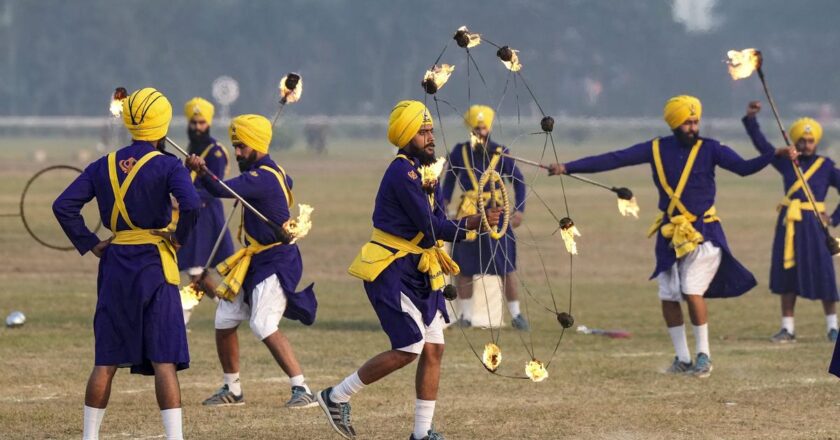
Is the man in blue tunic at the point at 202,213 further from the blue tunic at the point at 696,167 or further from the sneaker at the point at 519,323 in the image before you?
the blue tunic at the point at 696,167

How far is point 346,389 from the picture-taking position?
396 inches

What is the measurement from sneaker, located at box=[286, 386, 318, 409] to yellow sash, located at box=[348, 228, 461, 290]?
172 cm

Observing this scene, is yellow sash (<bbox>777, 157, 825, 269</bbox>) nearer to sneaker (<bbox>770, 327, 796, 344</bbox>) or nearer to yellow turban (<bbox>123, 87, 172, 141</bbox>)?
sneaker (<bbox>770, 327, 796, 344</bbox>)

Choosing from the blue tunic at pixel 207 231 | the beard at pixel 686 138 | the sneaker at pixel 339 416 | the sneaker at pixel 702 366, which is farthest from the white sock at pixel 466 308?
the sneaker at pixel 339 416

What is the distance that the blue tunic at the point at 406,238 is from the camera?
9.74 m

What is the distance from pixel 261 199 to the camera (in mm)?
11289

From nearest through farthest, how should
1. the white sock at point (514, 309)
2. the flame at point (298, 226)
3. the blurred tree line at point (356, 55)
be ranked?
the flame at point (298, 226) < the white sock at point (514, 309) < the blurred tree line at point (356, 55)

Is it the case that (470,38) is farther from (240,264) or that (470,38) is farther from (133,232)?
(240,264)

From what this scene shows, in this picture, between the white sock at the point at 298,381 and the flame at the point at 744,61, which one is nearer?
the white sock at the point at 298,381

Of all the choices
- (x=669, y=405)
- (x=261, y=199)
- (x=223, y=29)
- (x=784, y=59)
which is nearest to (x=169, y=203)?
(x=261, y=199)

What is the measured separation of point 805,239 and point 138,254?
329 inches

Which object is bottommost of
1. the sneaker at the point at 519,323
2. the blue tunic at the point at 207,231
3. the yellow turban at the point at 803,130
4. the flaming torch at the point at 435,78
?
the sneaker at the point at 519,323

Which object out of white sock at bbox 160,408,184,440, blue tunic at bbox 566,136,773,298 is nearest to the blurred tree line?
blue tunic at bbox 566,136,773,298

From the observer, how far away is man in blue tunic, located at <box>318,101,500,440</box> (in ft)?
32.3
